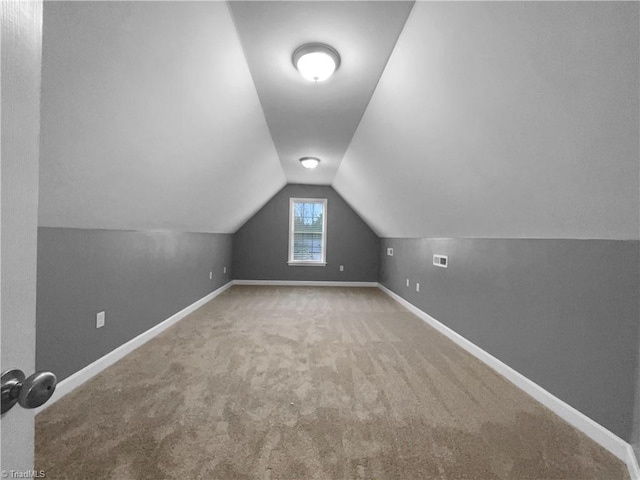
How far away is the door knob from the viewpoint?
1.36 ft

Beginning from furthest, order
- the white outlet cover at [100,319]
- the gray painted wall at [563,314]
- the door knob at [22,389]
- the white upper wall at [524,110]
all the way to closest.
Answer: the white outlet cover at [100,319] → the gray painted wall at [563,314] → the white upper wall at [524,110] → the door knob at [22,389]

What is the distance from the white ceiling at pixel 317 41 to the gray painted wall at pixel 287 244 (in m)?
3.35

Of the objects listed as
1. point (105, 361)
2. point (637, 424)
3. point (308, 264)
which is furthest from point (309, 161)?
point (637, 424)

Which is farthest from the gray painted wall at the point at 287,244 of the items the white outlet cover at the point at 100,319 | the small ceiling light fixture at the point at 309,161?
the white outlet cover at the point at 100,319

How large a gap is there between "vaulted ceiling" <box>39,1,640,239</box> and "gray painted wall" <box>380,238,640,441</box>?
6.7 inches

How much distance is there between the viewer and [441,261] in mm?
3781

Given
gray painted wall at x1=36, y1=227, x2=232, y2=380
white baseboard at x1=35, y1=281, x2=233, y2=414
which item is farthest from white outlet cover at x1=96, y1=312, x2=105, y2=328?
white baseboard at x1=35, y1=281, x2=233, y2=414

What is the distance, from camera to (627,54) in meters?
1.08

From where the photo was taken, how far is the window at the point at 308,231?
693cm

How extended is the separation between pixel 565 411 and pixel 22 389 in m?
2.64

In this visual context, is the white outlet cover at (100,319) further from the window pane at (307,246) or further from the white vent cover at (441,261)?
the window pane at (307,246)

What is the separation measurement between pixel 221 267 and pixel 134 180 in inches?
152

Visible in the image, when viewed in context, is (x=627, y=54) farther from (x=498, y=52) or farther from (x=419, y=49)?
(x=419, y=49)

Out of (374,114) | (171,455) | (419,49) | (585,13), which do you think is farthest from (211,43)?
(171,455)
